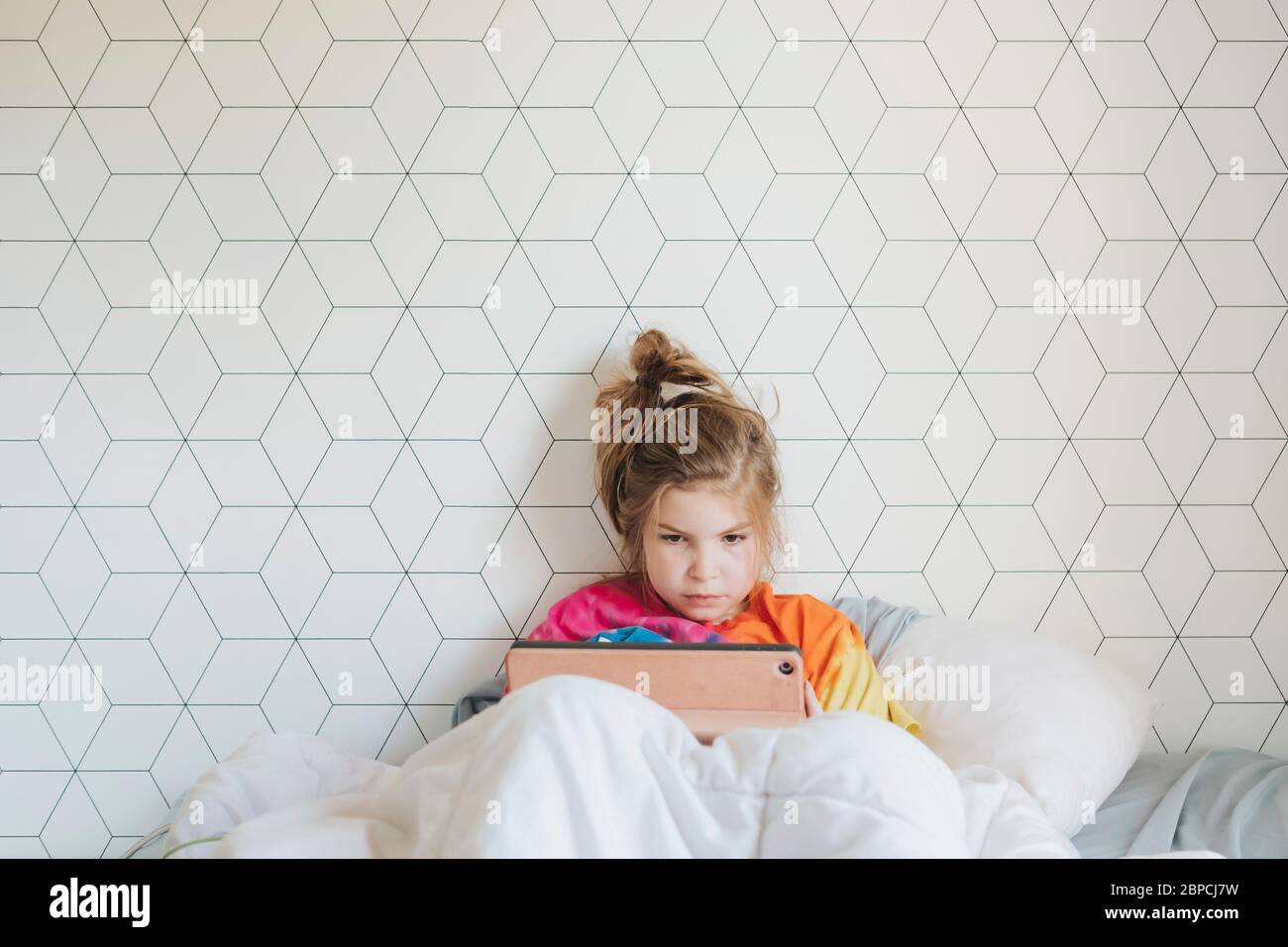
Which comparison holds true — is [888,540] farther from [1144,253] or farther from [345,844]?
[345,844]

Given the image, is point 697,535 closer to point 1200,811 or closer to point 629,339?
point 629,339

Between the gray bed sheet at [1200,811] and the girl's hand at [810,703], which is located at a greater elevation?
the girl's hand at [810,703]

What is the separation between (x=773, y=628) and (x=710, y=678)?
37cm

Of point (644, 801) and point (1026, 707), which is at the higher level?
point (1026, 707)

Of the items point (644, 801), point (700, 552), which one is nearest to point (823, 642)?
point (700, 552)

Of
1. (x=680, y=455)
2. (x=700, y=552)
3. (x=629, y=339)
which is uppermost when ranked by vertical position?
(x=629, y=339)

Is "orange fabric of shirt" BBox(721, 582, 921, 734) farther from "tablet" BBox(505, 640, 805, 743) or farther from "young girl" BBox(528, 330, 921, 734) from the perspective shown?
"tablet" BBox(505, 640, 805, 743)

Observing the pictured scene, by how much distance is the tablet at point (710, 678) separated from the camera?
45.8 inches

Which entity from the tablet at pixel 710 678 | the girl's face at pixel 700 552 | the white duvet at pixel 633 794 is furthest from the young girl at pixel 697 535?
the white duvet at pixel 633 794

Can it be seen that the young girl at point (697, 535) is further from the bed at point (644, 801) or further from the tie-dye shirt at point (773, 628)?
the bed at point (644, 801)

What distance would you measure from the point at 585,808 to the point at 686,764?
11 centimetres

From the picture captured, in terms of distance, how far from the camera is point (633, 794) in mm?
854

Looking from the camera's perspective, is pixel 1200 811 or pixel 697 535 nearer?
pixel 1200 811
